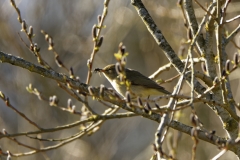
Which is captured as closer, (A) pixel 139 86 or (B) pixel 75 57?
(A) pixel 139 86

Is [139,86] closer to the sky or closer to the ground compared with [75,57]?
closer to the ground

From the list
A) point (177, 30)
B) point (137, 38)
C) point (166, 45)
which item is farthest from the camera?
point (137, 38)

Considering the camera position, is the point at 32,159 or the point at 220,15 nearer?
the point at 220,15

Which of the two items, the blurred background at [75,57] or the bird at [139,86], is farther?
the blurred background at [75,57]

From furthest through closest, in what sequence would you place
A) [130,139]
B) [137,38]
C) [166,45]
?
[130,139] < [137,38] < [166,45]

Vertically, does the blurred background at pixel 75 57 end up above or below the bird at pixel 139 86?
above

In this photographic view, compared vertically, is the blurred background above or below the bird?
above

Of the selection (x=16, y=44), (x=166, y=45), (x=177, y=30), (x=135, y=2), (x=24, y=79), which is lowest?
(x=166, y=45)

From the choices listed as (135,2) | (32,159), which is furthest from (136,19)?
(135,2)

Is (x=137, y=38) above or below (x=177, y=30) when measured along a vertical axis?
above

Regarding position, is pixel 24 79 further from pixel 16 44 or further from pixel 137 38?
pixel 137 38

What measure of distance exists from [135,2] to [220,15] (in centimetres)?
108

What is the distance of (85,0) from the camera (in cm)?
913

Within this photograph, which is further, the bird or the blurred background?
the blurred background
